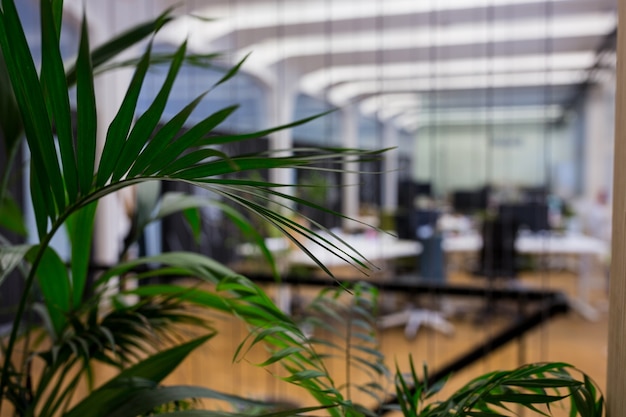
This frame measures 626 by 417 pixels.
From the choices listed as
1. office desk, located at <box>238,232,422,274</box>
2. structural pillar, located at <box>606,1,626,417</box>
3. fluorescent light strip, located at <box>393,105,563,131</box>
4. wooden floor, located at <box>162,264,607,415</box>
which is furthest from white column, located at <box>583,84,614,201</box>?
structural pillar, located at <box>606,1,626,417</box>

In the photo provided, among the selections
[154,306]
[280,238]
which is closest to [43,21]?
[154,306]

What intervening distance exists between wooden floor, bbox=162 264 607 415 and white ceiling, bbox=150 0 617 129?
193 centimetres

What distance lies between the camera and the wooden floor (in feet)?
12.2

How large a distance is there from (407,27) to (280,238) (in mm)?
2606

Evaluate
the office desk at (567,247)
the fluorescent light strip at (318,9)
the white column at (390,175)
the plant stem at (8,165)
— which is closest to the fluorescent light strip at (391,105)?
the white column at (390,175)

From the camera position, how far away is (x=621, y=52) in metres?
0.87

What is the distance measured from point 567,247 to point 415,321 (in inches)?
58.2

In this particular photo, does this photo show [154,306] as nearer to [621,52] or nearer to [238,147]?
[621,52]

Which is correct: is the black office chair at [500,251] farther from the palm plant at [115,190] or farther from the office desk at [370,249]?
the palm plant at [115,190]

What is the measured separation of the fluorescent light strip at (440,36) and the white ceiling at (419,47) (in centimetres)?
1

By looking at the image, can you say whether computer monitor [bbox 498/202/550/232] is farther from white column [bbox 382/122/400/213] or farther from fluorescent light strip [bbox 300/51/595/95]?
fluorescent light strip [bbox 300/51/595/95]

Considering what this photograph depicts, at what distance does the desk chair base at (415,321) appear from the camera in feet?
17.1

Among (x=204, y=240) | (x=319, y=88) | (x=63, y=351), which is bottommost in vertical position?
(x=204, y=240)

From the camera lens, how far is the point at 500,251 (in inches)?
206
